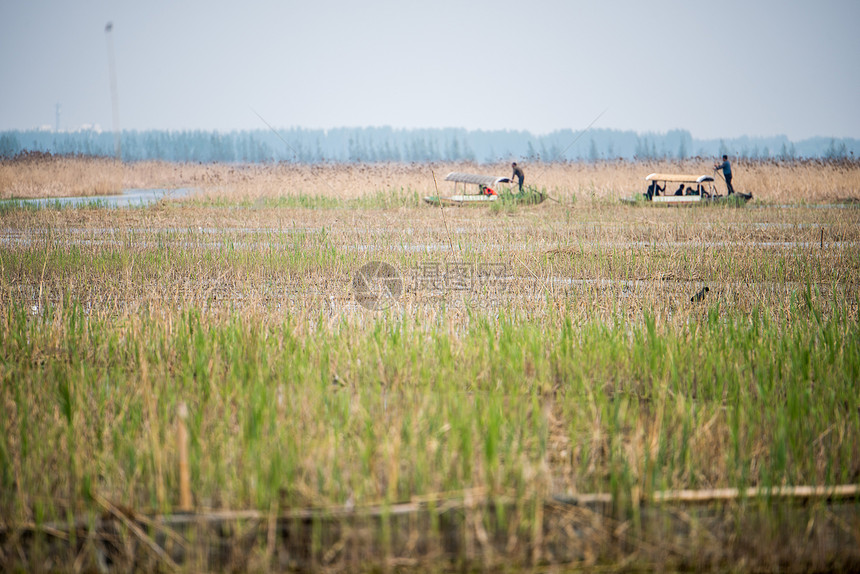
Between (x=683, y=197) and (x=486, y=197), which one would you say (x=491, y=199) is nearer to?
(x=486, y=197)

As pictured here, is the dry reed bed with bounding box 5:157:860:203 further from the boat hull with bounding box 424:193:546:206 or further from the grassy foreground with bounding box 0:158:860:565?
the grassy foreground with bounding box 0:158:860:565

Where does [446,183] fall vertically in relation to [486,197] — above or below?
above

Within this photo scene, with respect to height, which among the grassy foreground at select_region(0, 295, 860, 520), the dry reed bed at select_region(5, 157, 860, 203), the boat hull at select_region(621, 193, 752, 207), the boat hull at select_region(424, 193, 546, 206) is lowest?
the grassy foreground at select_region(0, 295, 860, 520)

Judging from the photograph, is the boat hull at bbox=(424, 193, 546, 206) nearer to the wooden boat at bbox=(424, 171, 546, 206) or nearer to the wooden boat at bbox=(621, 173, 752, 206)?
the wooden boat at bbox=(424, 171, 546, 206)

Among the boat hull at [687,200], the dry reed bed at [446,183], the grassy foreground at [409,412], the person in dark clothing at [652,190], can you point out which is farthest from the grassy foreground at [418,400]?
the dry reed bed at [446,183]

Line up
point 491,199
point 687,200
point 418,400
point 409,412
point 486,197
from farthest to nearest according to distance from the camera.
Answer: point 486,197
point 491,199
point 687,200
point 418,400
point 409,412

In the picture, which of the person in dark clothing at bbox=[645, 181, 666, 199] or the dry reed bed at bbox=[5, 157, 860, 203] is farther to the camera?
the dry reed bed at bbox=[5, 157, 860, 203]

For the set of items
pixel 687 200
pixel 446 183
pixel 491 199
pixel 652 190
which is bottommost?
pixel 687 200

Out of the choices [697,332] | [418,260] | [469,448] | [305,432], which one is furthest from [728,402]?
[418,260]

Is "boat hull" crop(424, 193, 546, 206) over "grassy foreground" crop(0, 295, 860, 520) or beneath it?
over

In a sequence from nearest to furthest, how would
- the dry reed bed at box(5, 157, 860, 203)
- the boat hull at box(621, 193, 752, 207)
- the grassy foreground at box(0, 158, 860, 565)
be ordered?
the grassy foreground at box(0, 158, 860, 565) → the boat hull at box(621, 193, 752, 207) → the dry reed bed at box(5, 157, 860, 203)

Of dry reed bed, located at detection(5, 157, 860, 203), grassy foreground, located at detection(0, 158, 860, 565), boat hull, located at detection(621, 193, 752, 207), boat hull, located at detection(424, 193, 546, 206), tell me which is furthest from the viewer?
dry reed bed, located at detection(5, 157, 860, 203)

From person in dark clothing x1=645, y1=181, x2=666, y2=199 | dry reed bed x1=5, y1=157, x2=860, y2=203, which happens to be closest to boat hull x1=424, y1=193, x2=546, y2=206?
dry reed bed x1=5, y1=157, x2=860, y2=203

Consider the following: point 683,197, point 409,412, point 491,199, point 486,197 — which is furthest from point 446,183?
point 409,412
